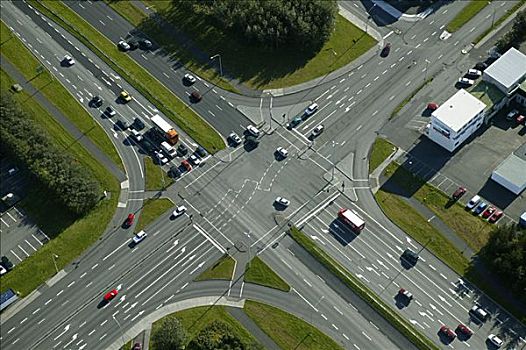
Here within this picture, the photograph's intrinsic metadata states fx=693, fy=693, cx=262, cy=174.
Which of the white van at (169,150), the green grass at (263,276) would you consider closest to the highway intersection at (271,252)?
the green grass at (263,276)

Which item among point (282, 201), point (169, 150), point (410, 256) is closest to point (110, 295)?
point (169, 150)

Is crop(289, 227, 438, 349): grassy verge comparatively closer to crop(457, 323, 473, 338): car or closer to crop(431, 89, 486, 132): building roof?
crop(457, 323, 473, 338): car

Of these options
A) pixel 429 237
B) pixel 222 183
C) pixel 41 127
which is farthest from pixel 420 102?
pixel 41 127

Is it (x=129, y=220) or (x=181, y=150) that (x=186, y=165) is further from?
(x=129, y=220)

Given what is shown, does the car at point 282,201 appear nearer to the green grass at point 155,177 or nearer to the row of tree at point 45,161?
the green grass at point 155,177

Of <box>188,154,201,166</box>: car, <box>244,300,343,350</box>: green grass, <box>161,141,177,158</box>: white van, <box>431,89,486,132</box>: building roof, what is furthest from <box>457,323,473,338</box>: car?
<box>161,141,177,158</box>: white van

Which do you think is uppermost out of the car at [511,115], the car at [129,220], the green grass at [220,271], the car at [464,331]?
the car at [129,220]
